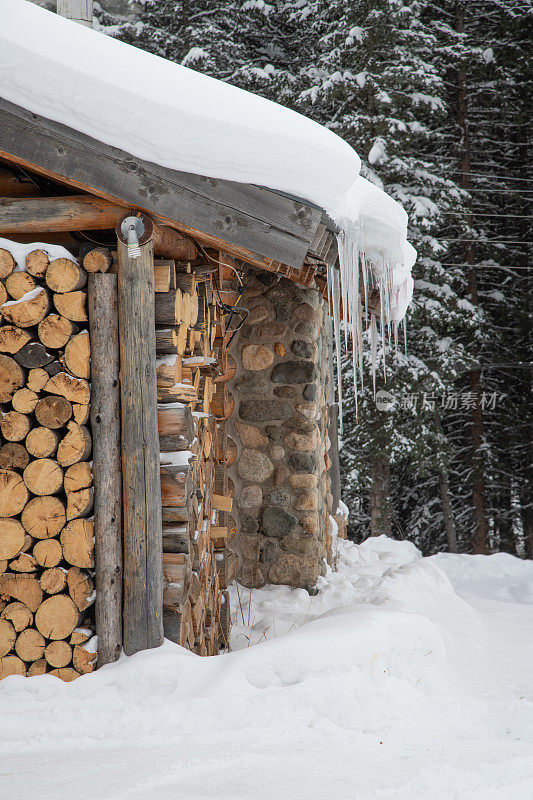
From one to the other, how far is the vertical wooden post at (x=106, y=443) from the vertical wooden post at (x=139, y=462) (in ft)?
0.12

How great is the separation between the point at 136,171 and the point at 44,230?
0.52 metres

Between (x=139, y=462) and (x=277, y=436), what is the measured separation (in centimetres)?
263

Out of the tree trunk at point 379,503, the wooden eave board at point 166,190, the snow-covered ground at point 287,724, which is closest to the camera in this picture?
the snow-covered ground at point 287,724

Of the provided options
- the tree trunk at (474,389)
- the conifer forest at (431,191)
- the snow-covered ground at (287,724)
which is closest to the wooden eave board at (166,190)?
the snow-covered ground at (287,724)

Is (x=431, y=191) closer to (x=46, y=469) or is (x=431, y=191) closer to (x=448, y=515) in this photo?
(x=448, y=515)

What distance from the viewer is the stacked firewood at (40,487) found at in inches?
114

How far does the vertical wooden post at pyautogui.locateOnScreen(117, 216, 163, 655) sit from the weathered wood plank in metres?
0.13

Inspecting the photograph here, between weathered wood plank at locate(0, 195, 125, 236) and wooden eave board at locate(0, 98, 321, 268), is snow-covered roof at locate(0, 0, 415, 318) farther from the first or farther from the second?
weathered wood plank at locate(0, 195, 125, 236)

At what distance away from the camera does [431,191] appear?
10.3 meters

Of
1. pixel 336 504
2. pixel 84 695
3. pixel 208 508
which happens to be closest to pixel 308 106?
pixel 336 504

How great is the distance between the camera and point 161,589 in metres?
2.96

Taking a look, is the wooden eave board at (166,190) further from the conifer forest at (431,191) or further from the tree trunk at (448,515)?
the tree trunk at (448,515)

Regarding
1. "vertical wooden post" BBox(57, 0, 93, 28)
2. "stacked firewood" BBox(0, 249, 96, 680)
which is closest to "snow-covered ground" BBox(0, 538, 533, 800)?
"stacked firewood" BBox(0, 249, 96, 680)

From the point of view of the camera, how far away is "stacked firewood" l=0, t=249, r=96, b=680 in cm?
289
